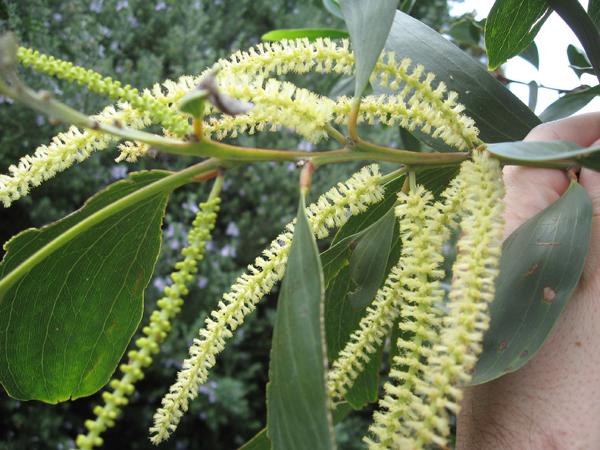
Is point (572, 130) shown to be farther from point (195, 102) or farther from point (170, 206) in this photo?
point (170, 206)

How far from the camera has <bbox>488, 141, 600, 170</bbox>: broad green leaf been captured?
710 mm

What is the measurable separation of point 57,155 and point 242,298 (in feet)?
0.97

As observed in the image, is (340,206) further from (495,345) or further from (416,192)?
(495,345)

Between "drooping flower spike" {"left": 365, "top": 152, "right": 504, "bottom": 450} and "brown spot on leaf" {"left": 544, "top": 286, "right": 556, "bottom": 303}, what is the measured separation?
5.1 inches

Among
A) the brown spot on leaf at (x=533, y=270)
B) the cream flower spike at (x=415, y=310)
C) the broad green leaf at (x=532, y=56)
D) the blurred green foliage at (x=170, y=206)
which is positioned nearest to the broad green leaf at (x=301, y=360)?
the cream flower spike at (x=415, y=310)

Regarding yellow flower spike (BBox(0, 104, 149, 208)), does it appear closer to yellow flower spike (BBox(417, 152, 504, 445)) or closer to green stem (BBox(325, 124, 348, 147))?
green stem (BBox(325, 124, 348, 147))

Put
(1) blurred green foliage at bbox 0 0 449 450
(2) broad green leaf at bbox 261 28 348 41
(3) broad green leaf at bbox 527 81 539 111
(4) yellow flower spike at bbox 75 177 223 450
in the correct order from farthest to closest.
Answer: (1) blurred green foliage at bbox 0 0 449 450, (3) broad green leaf at bbox 527 81 539 111, (2) broad green leaf at bbox 261 28 348 41, (4) yellow flower spike at bbox 75 177 223 450

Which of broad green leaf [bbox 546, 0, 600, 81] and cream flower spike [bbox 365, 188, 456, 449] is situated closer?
cream flower spike [bbox 365, 188, 456, 449]

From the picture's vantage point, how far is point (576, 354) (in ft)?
2.97

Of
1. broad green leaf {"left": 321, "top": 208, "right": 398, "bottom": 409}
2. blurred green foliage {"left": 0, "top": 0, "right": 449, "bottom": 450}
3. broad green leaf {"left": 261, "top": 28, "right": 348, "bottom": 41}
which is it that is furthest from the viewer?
blurred green foliage {"left": 0, "top": 0, "right": 449, "bottom": 450}

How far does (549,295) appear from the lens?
86 cm

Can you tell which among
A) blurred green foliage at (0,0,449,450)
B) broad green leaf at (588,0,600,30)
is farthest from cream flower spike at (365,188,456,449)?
blurred green foliage at (0,0,449,450)

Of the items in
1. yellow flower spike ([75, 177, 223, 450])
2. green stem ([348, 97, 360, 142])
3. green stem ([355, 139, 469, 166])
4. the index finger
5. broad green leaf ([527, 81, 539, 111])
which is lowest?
yellow flower spike ([75, 177, 223, 450])

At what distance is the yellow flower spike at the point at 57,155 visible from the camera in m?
0.83
